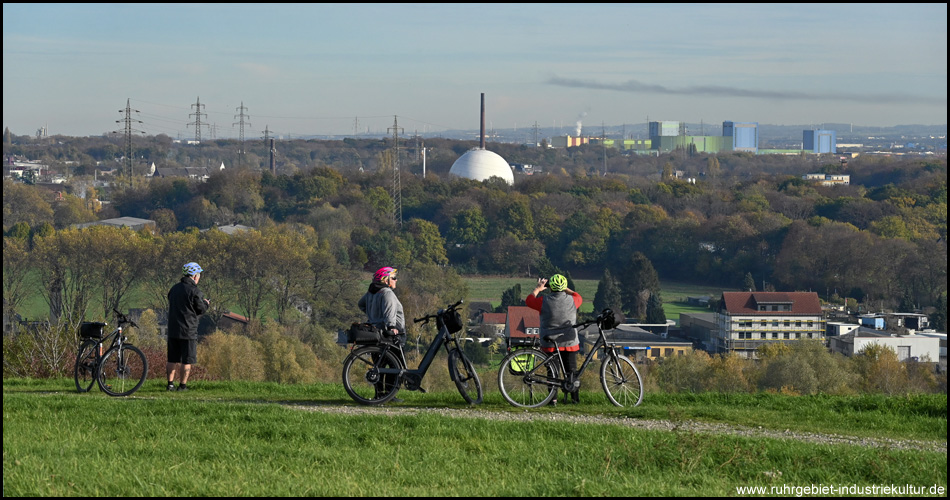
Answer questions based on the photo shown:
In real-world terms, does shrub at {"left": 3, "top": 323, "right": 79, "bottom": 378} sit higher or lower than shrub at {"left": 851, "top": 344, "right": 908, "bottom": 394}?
higher

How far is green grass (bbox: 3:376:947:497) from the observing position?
634 centimetres

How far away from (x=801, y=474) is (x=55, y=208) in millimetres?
89484

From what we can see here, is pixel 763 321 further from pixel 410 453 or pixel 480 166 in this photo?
pixel 480 166

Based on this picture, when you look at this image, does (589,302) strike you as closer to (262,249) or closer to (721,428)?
(262,249)

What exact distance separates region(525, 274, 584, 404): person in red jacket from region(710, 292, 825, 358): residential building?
42480 mm

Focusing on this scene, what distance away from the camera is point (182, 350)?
1089 centimetres

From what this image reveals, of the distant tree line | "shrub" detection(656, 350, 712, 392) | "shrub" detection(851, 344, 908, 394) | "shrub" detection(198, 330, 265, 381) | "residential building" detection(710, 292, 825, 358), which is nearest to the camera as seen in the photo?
"shrub" detection(198, 330, 265, 381)

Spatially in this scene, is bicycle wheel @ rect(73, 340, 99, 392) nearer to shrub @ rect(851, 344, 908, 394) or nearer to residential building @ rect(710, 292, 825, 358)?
shrub @ rect(851, 344, 908, 394)

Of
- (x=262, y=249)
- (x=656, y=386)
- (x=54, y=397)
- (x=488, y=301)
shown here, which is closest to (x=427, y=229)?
(x=488, y=301)

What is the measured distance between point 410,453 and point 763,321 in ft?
160

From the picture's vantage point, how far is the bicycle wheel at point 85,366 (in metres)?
11.0

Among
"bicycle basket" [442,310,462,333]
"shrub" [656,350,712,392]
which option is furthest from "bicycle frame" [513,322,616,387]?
"shrub" [656,350,712,392]

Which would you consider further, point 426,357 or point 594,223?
point 594,223

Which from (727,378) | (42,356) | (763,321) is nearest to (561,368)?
(42,356)
